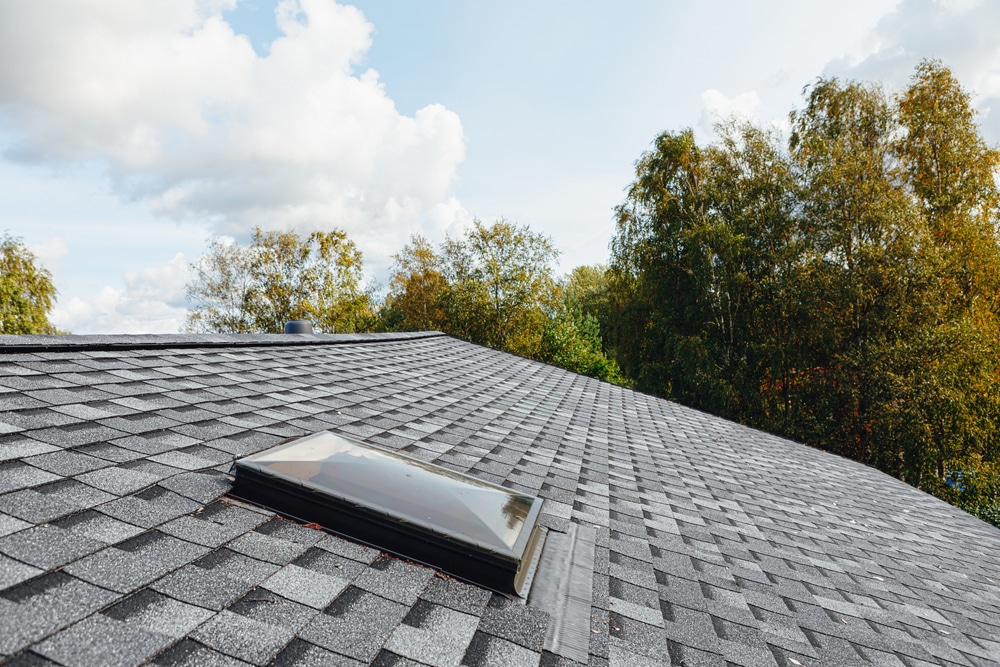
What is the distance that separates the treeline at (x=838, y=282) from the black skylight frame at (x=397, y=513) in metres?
17.7

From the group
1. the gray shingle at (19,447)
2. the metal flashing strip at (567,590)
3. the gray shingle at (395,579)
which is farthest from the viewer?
the gray shingle at (19,447)

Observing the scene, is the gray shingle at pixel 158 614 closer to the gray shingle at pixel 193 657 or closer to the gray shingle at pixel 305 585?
the gray shingle at pixel 193 657

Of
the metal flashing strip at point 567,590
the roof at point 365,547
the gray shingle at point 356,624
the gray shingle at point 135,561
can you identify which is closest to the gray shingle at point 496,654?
the roof at point 365,547

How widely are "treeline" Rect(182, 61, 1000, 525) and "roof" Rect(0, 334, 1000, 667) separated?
455 inches

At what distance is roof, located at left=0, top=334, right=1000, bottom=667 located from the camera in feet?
4.29

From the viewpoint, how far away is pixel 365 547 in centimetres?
188

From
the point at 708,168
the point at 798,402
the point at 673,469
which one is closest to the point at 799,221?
the point at 708,168

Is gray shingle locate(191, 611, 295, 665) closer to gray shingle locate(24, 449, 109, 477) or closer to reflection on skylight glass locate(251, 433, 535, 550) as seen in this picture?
reflection on skylight glass locate(251, 433, 535, 550)

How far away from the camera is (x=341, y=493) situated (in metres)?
2.01

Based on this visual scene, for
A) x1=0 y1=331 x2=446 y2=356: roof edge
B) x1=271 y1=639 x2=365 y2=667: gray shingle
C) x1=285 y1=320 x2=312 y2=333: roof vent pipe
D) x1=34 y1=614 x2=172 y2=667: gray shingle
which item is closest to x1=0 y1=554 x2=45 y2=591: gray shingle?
x1=34 y1=614 x2=172 y2=667: gray shingle

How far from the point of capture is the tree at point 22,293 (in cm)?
2458

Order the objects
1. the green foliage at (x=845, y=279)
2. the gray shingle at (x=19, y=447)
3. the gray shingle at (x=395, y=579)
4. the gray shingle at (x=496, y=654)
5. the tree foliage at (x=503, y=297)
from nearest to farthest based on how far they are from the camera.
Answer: the gray shingle at (x=496, y=654) → the gray shingle at (x=395, y=579) → the gray shingle at (x=19, y=447) → the green foliage at (x=845, y=279) → the tree foliage at (x=503, y=297)

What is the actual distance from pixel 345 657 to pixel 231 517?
0.84 meters

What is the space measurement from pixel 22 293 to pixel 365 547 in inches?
1350
